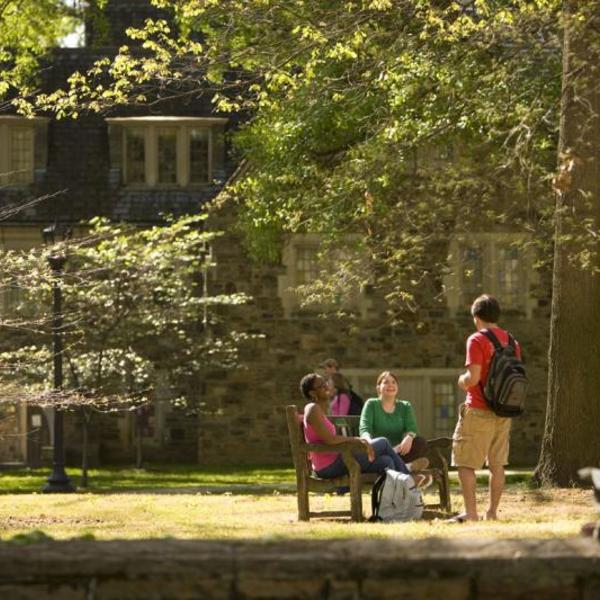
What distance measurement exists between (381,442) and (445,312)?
18.2m

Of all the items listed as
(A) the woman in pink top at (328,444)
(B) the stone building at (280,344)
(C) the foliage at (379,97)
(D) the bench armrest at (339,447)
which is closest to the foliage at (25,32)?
(B) the stone building at (280,344)

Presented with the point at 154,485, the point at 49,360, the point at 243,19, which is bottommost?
the point at 154,485

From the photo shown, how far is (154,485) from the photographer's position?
23000 millimetres

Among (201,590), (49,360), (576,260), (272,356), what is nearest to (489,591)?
(201,590)

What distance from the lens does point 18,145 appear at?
32688 mm

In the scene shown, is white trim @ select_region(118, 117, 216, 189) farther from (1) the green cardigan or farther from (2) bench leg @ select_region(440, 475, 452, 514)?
(1) the green cardigan

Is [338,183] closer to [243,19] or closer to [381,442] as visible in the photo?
[243,19]

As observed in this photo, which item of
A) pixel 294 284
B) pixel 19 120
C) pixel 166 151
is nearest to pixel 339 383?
pixel 294 284

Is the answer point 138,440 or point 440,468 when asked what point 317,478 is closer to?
point 440,468

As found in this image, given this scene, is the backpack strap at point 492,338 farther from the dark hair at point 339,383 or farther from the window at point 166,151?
the window at point 166,151

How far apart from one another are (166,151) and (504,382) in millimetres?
21805

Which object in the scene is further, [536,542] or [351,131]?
[351,131]

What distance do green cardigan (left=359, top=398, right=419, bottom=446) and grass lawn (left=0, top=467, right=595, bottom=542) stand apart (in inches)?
32.8

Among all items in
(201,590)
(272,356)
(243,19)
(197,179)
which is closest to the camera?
(201,590)
